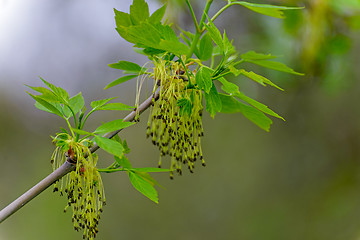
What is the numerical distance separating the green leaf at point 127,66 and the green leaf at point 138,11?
44 mm

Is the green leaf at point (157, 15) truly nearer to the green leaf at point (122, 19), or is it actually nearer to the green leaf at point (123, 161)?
the green leaf at point (122, 19)

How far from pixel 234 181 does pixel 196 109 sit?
5.95 ft

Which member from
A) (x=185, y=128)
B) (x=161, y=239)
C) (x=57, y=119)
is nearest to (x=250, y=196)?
(x=161, y=239)

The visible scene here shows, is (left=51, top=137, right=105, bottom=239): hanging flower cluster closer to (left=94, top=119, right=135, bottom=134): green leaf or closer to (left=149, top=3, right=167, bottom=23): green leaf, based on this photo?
(left=94, top=119, right=135, bottom=134): green leaf

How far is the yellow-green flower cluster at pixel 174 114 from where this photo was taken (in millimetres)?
376

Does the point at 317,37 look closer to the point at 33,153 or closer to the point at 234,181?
the point at 234,181

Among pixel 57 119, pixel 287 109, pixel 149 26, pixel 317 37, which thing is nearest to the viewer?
pixel 149 26

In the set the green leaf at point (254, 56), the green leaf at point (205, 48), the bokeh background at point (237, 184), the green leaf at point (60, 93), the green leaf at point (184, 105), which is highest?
the green leaf at point (205, 48)

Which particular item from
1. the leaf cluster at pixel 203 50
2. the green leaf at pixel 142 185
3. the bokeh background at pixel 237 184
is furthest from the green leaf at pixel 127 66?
the bokeh background at pixel 237 184

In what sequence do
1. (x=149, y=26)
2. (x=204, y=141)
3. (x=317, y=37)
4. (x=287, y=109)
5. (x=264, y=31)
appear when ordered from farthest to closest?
(x=204, y=141) → (x=287, y=109) → (x=264, y=31) → (x=317, y=37) → (x=149, y=26)

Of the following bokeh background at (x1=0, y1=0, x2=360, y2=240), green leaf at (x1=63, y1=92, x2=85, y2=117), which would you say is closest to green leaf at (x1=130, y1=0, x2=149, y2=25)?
green leaf at (x1=63, y1=92, x2=85, y2=117)

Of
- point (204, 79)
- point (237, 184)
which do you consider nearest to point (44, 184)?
point (204, 79)

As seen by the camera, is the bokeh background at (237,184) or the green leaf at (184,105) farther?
the bokeh background at (237,184)

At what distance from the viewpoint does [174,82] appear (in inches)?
15.0
